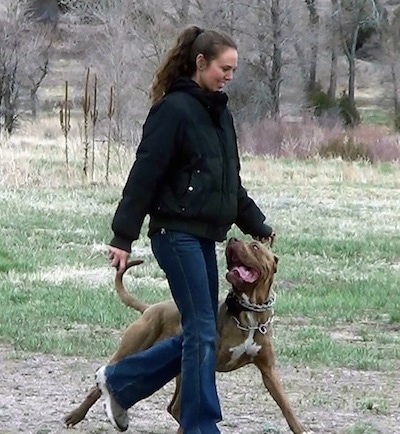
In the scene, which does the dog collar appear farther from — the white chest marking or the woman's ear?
the woman's ear

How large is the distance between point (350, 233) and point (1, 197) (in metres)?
5.55

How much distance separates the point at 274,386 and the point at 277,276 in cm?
550

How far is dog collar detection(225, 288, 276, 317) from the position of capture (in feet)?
17.6

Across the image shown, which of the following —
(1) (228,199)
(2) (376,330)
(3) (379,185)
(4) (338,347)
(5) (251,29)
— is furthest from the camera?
(5) (251,29)

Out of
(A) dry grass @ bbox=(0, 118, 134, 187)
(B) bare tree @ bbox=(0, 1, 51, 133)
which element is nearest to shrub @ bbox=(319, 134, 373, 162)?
(A) dry grass @ bbox=(0, 118, 134, 187)

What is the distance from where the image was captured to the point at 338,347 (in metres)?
7.79

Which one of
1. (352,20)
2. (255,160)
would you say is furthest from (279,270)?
(352,20)

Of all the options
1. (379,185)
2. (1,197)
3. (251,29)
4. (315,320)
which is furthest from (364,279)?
(251,29)

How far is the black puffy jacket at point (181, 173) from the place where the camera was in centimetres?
486

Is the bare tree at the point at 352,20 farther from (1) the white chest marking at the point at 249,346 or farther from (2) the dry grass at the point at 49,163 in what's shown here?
(1) the white chest marking at the point at 249,346

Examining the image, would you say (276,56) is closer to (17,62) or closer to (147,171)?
(17,62)

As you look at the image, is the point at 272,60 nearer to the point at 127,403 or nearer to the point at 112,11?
the point at 112,11

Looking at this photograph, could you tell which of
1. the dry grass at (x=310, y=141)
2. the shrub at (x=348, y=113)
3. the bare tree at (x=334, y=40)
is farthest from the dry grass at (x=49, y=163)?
the bare tree at (x=334, y=40)

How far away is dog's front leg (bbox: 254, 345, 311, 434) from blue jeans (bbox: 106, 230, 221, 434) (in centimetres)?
42
